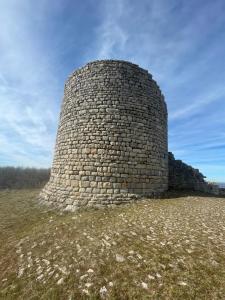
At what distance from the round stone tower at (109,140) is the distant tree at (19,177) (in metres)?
24.8

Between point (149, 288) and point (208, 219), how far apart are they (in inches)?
174

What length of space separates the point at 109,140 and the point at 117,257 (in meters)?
6.25

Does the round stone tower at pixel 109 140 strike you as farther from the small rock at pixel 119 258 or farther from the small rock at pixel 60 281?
the small rock at pixel 60 281

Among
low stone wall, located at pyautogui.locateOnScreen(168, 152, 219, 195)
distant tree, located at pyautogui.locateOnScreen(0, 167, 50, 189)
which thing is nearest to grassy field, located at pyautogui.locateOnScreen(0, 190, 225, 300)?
low stone wall, located at pyautogui.locateOnScreen(168, 152, 219, 195)

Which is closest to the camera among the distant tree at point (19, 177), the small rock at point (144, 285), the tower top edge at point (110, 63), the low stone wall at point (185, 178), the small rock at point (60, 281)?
the small rock at point (144, 285)

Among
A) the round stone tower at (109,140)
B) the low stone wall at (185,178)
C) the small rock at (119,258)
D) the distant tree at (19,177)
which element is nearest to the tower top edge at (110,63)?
the round stone tower at (109,140)

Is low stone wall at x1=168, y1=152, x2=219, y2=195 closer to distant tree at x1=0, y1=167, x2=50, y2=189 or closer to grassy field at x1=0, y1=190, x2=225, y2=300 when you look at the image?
grassy field at x1=0, y1=190, x2=225, y2=300

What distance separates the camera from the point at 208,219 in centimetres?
713

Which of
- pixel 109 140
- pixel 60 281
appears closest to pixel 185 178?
pixel 109 140

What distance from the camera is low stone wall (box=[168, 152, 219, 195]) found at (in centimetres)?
1550

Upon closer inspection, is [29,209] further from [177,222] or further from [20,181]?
[20,181]

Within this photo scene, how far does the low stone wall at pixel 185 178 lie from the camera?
50.8ft

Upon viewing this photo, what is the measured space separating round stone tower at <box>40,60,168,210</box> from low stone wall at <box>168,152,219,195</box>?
12.3 feet

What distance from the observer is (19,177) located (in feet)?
125
